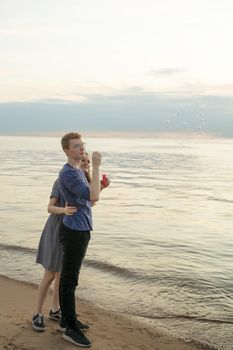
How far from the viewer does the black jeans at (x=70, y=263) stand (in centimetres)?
492

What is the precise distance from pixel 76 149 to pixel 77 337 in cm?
201

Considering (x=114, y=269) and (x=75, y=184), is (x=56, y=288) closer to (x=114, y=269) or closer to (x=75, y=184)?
(x=75, y=184)

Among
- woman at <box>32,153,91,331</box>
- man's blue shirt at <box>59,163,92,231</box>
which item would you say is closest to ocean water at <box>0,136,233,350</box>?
woman at <box>32,153,91,331</box>

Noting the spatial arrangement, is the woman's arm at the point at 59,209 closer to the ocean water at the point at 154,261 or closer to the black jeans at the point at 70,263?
the black jeans at the point at 70,263

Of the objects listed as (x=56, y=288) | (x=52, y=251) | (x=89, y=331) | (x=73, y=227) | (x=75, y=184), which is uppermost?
(x=75, y=184)

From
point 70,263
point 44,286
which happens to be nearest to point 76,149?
point 70,263

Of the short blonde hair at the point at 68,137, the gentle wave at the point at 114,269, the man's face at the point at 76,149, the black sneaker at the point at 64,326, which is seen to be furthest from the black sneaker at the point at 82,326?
the gentle wave at the point at 114,269

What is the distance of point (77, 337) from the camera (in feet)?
16.8

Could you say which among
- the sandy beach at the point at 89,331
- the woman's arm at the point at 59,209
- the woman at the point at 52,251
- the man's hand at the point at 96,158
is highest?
the man's hand at the point at 96,158

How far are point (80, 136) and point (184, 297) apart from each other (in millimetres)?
4653

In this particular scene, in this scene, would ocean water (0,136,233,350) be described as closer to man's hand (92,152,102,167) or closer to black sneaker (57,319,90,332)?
black sneaker (57,319,90,332)

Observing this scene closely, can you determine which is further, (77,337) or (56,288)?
(56,288)

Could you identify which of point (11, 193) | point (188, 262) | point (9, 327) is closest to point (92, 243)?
point (188, 262)

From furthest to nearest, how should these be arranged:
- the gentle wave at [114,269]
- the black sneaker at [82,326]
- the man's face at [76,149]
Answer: the gentle wave at [114,269], the black sneaker at [82,326], the man's face at [76,149]
